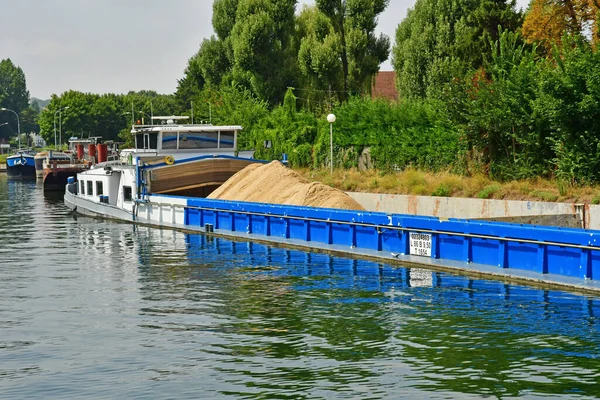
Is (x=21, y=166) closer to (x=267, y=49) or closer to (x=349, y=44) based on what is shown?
(x=267, y=49)

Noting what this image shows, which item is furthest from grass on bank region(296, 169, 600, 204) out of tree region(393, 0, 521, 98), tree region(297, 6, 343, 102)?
tree region(297, 6, 343, 102)

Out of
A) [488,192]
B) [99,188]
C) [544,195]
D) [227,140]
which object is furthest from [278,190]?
[99,188]

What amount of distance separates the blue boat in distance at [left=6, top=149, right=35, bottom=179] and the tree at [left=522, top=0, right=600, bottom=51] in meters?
70.0

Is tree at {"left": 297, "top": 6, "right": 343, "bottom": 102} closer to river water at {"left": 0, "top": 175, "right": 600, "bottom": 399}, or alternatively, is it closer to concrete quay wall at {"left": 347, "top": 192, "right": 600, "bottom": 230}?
concrete quay wall at {"left": 347, "top": 192, "right": 600, "bottom": 230}

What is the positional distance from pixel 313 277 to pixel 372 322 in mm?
5851

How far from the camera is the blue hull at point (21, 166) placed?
333 ft

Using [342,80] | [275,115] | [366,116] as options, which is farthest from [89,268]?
[342,80]

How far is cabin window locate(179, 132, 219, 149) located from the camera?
4125 centimetres

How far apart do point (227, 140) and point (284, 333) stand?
25.9m

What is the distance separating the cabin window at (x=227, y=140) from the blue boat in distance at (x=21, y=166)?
65165 millimetres

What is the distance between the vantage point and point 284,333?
16.6 metres

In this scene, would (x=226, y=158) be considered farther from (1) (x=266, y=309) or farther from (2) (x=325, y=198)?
(1) (x=266, y=309)

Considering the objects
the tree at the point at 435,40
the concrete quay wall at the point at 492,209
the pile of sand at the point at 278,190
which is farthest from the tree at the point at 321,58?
the concrete quay wall at the point at 492,209

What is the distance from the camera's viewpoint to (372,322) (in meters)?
17.4
